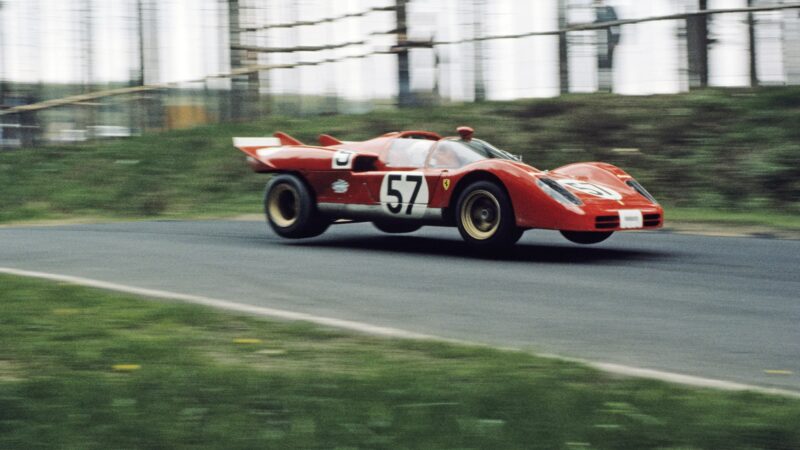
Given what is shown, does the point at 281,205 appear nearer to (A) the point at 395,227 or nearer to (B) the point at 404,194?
(A) the point at 395,227

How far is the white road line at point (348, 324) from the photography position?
4.38 metres

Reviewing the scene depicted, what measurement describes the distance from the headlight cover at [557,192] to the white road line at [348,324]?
114 inches

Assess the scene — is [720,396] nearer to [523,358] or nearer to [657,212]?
[523,358]

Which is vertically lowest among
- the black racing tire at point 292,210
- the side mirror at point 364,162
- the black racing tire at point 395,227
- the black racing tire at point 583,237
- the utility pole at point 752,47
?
the black racing tire at point 583,237

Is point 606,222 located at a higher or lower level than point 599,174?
lower

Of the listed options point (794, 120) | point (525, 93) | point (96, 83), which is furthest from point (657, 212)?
point (96, 83)

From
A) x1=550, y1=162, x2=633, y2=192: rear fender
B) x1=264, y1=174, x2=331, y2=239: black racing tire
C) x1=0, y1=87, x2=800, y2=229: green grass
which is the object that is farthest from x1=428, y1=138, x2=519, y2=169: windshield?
x1=0, y1=87, x2=800, y2=229: green grass

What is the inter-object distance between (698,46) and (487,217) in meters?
7.62

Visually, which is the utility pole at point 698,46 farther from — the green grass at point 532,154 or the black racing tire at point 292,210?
the black racing tire at point 292,210

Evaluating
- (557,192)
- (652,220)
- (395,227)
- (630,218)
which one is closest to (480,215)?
(557,192)

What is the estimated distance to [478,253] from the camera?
357 inches

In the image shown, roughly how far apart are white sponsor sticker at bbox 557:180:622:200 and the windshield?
2.53 ft

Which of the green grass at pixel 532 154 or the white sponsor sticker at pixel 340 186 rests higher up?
the green grass at pixel 532 154

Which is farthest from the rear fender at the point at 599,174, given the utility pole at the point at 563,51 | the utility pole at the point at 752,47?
the utility pole at the point at 563,51
